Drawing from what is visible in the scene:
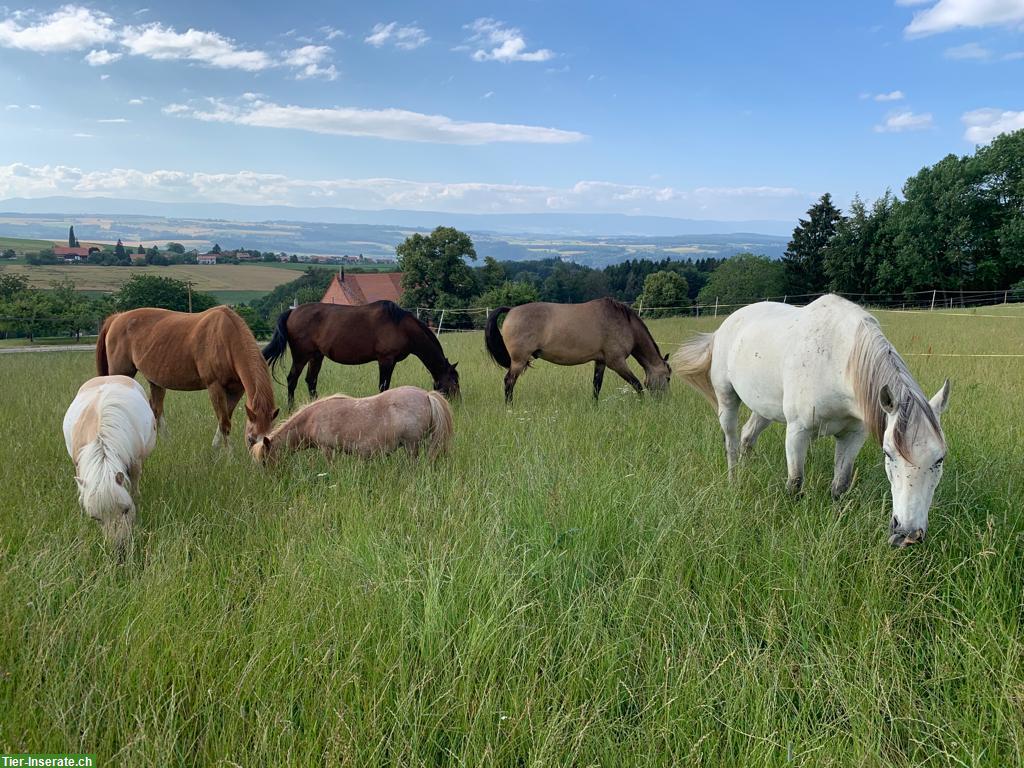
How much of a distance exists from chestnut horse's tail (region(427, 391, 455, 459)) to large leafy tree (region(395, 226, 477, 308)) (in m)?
43.6

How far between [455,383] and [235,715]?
693cm

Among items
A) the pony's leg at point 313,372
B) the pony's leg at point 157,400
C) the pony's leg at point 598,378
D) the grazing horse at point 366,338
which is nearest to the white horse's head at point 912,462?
the pony's leg at point 598,378

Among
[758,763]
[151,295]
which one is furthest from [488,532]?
[151,295]

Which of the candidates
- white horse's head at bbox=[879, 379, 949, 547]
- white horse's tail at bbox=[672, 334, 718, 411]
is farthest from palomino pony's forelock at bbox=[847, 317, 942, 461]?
white horse's tail at bbox=[672, 334, 718, 411]

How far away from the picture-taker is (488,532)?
3.48m

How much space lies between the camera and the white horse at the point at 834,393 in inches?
116

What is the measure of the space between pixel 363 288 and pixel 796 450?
6790cm

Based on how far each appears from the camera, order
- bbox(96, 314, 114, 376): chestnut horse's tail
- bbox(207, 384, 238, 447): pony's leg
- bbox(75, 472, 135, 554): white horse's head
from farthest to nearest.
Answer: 1. bbox(96, 314, 114, 376): chestnut horse's tail
2. bbox(207, 384, 238, 447): pony's leg
3. bbox(75, 472, 135, 554): white horse's head

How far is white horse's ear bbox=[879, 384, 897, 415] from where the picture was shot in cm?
304

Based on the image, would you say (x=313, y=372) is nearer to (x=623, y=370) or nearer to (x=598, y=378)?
(x=598, y=378)

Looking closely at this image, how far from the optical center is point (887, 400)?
3.11m

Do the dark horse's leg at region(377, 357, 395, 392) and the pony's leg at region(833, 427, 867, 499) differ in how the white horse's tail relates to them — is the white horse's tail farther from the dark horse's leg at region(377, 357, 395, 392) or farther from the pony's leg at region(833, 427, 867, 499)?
the dark horse's leg at region(377, 357, 395, 392)

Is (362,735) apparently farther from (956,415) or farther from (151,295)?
(151,295)

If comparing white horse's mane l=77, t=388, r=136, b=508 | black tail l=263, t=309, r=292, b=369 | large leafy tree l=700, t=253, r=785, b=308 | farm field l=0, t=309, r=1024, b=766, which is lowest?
farm field l=0, t=309, r=1024, b=766
